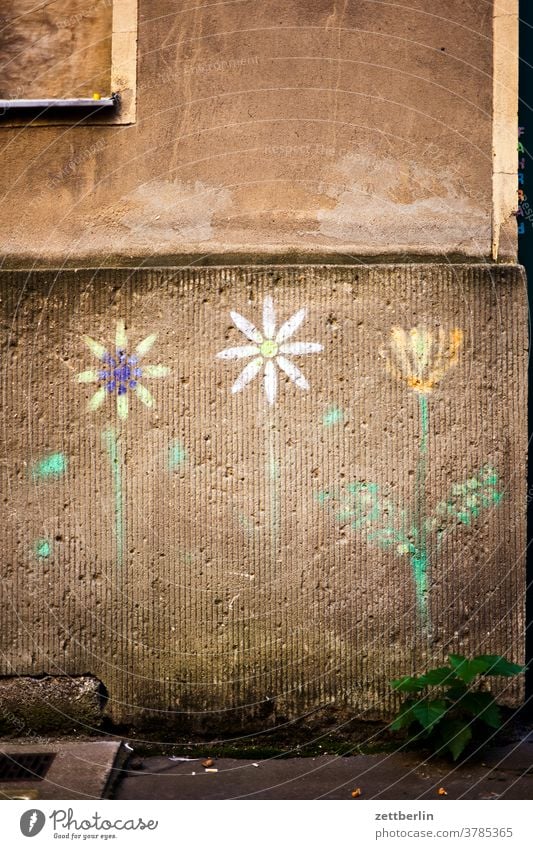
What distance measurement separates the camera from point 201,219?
4.75 meters

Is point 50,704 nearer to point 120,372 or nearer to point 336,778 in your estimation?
point 336,778

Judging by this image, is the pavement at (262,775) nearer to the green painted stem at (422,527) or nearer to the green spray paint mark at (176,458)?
the green painted stem at (422,527)

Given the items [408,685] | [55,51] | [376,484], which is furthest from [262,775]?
[55,51]

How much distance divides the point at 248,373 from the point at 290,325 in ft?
1.05

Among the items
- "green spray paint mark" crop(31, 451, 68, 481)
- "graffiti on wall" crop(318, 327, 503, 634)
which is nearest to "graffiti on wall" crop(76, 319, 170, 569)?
"green spray paint mark" crop(31, 451, 68, 481)

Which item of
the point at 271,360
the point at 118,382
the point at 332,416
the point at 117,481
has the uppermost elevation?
the point at 271,360

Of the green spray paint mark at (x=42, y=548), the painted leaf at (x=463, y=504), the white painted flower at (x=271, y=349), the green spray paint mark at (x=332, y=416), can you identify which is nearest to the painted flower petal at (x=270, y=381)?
the white painted flower at (x=271, y=349)

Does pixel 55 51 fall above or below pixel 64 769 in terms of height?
above

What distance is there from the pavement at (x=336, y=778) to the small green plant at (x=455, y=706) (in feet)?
0.41

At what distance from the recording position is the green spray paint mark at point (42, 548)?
4.73 meters

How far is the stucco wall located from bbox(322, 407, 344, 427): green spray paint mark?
0.79 metres

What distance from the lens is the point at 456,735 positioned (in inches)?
168

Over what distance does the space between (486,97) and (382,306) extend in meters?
1.19

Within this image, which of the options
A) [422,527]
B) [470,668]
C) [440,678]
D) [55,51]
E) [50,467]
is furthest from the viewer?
[55,51]
